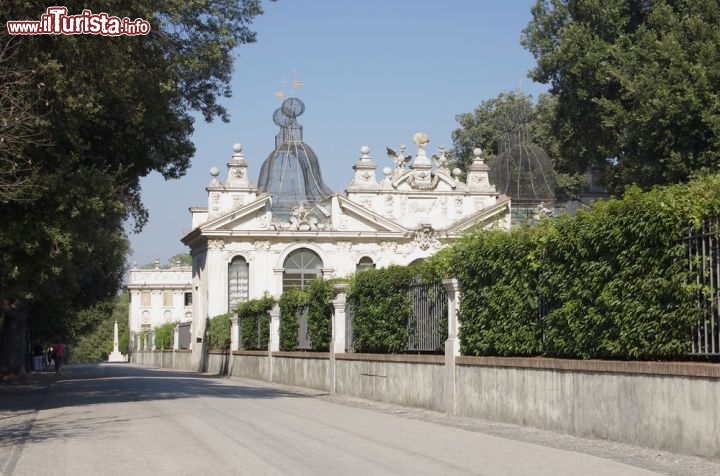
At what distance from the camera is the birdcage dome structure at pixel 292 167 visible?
65.5m

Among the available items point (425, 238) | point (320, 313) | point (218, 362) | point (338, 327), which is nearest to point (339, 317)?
point (338, 327)

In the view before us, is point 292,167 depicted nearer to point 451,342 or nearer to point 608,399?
point 451,342

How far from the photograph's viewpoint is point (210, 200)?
203ft

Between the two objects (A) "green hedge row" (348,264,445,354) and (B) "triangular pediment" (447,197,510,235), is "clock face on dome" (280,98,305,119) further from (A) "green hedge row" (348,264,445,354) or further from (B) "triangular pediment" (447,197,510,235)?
(A) "green hedge row" (348,264,445,354)

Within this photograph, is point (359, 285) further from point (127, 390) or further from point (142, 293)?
point (142, 293)

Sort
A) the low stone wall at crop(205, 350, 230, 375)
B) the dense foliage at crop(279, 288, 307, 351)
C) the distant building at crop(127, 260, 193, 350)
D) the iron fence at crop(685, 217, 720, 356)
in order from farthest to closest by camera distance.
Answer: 1. the distant building at crop(127, 260, 193, 350)
2. the low stone wall at crop(205, 350, 230, 375)
3. the dense foliage at crop(279, 288, 307, 351)
4. the iron fence at crop(685, 217, 720, 356)

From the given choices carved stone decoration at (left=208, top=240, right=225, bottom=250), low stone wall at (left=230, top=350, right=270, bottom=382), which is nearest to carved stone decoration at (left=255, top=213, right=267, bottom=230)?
carved stone decoration at (left=208, top=240, right=225, bottom=250)

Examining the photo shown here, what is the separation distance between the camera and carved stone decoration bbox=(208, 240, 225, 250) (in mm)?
60812

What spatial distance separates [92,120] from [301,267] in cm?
3914

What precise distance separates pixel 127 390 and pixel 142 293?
273 ft

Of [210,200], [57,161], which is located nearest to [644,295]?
[57,161]

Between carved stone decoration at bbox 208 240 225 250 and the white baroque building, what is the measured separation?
55 mm

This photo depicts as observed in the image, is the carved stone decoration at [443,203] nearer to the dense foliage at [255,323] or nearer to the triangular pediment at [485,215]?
the triangular pediment at [485,215]

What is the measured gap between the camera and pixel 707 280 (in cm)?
1296
